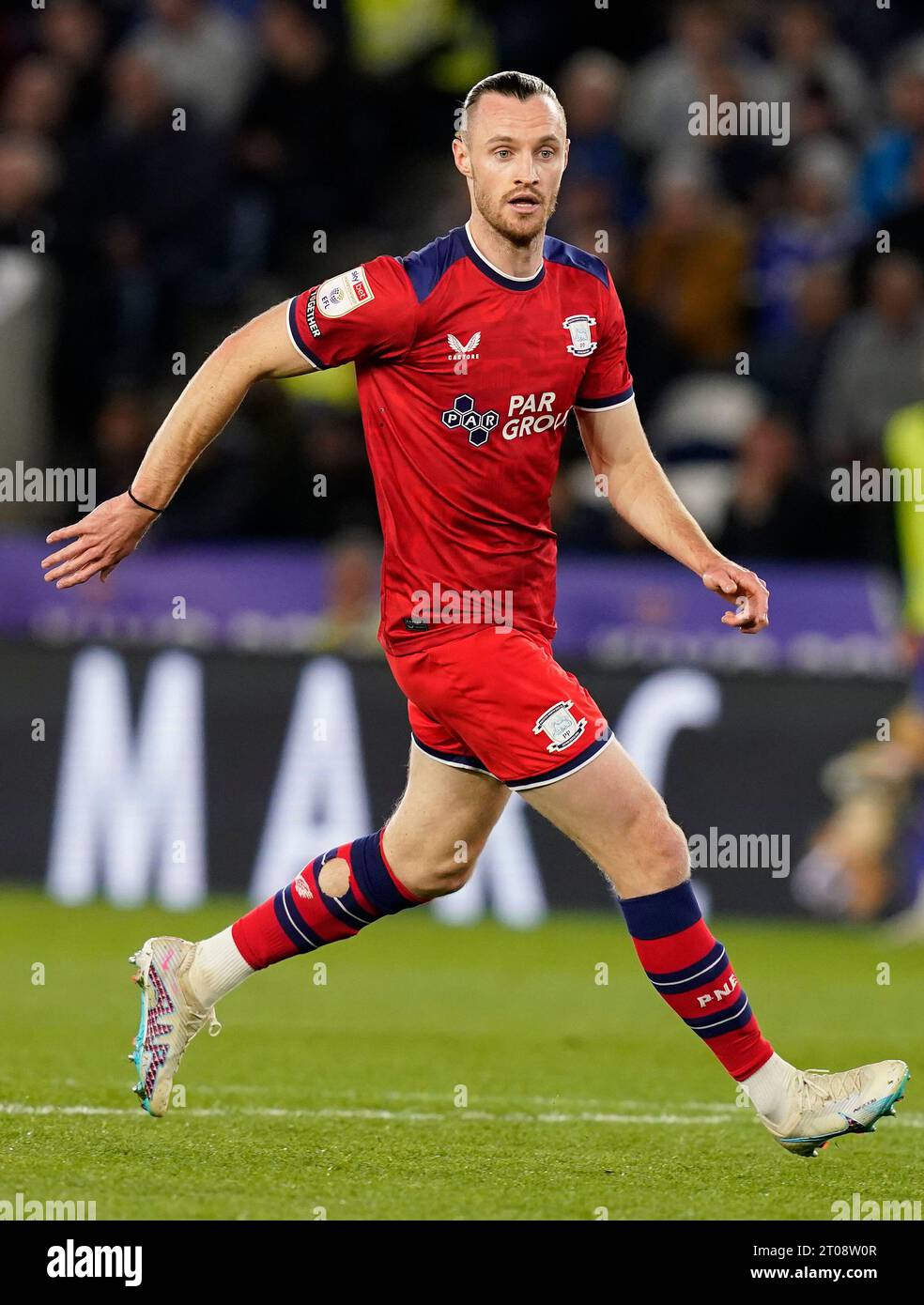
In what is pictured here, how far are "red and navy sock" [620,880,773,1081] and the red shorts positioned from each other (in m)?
0.41

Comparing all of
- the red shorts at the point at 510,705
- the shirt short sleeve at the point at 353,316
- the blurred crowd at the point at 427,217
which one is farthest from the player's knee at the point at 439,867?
the blurred crowd at the point at 427,217

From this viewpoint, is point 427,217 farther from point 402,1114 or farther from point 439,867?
point 439,867

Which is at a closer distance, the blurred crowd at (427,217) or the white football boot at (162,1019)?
the white football boot at (162,1019)

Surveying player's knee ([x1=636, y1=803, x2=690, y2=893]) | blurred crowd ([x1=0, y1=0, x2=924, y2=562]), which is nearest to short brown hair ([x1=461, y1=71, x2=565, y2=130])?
player's knee ([x1=636, y1=803, x2=690, y2=893])

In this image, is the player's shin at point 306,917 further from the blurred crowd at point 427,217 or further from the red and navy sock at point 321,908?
the blurred crowd at point 427,217

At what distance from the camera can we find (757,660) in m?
10.4

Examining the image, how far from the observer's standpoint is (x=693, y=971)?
5.45 metres

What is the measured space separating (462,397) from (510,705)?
78 centimetres

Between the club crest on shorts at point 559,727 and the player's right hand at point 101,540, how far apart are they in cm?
106

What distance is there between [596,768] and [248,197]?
9.08m

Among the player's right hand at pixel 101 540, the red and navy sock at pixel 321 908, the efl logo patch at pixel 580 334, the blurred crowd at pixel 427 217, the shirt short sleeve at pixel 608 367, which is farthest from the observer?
the blurred crowd at pixel 427 217

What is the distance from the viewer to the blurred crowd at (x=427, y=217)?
1241 cm

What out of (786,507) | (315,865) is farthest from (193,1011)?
(786,507)

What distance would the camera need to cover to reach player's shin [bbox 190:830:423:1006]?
583cm
